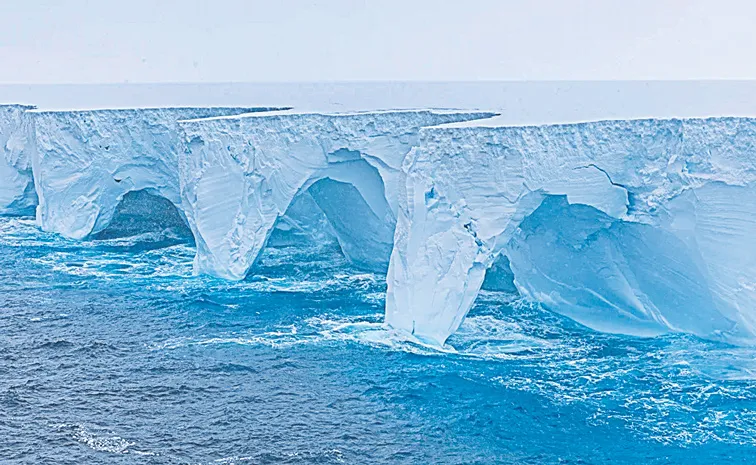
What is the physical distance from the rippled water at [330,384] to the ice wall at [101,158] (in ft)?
18.2

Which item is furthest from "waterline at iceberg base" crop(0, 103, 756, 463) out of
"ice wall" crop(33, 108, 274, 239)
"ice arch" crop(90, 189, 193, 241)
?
"ice arch" crop(90, 189, 193, 241)

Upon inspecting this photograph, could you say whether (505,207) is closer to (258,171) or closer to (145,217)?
(258,171)

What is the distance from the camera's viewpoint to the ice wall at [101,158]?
26.1 meters

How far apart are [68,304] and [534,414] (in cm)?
1080

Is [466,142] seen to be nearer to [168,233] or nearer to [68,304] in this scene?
[68,304]

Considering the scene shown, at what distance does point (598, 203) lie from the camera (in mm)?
17469

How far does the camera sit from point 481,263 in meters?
17.3

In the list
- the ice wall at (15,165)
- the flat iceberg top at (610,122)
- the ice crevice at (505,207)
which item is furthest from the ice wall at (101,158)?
the flat iceberg top at (610,122)

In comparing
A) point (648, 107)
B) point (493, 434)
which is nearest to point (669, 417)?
point (493, 434)

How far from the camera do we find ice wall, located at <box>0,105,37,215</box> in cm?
3038

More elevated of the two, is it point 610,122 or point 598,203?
point 610,122

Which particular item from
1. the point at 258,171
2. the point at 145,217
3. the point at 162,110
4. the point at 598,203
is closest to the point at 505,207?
the point at 598,203

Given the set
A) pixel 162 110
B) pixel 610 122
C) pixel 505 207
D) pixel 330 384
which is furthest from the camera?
pixel 162 110

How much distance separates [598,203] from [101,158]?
14774 millimetres
